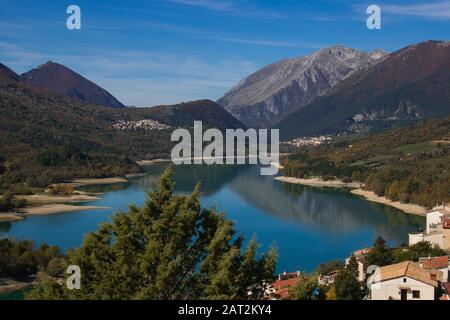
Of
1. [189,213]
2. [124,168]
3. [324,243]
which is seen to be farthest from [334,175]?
[189,213]

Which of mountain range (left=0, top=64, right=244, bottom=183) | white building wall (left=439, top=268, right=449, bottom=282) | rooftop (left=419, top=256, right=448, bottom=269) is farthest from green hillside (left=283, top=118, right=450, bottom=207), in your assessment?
white building wall (left=439, top=268, right=449, bottom=282)

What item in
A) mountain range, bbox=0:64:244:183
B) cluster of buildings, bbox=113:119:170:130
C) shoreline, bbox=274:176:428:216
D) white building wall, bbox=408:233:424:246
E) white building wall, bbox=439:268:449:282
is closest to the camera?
white building wall, bbox=439:268:449:282

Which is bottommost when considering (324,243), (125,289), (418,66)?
(324,243)

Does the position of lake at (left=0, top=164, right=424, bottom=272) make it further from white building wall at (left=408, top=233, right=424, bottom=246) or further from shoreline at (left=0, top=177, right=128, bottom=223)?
white building wall at (left=408, top=233, right=424, bottom=246)

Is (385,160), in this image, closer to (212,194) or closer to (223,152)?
(212,194)

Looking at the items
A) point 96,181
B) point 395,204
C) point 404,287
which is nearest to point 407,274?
point 404,287

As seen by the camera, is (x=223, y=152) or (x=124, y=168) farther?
(x=223, y=152)
